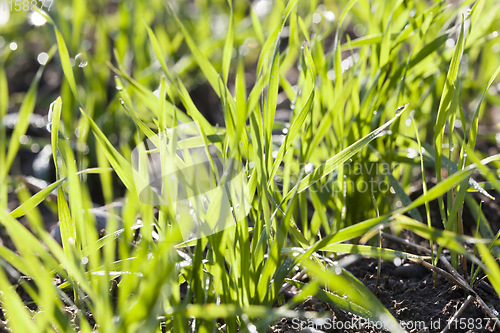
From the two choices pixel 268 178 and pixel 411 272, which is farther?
pixel 411 272

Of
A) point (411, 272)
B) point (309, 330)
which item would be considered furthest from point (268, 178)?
point (411, 272)

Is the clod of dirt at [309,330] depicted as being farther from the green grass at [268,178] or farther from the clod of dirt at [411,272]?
the clod of dirt at [411,272]

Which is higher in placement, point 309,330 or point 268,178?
point 268,178

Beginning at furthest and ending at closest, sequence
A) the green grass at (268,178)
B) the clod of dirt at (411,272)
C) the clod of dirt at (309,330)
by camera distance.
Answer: the clod of dirt at (411,272) → the clod of dirt at (309,330) → the green grass at (268,178)

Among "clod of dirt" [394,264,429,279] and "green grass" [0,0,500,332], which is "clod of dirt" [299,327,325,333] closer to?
"green grass" [0,0,500,332]

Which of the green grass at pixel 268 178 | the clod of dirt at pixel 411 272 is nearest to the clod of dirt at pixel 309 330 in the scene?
the green grass at pixel 268 178

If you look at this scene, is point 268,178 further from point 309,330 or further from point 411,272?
point 411,272

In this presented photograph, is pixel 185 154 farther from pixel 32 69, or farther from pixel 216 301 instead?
pixel 32 69

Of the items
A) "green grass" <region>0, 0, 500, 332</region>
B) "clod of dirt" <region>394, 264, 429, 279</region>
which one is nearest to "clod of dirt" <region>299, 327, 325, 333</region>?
"green grass" <region>0, 0, 500, 332</region>
